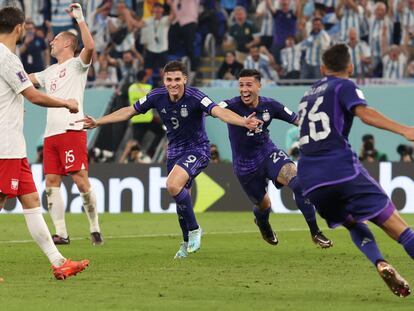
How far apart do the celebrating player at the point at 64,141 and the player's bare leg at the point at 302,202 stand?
2.61 m

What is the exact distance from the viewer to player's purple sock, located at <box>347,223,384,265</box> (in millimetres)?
9062

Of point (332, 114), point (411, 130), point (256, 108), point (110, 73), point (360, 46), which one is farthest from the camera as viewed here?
point (110, 73)

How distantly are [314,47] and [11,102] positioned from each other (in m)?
14.5

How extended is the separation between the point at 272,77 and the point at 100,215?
16.7 feet

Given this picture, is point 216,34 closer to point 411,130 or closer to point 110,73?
point 110,73

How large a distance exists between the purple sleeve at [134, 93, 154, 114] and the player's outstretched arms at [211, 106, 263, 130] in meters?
1.13

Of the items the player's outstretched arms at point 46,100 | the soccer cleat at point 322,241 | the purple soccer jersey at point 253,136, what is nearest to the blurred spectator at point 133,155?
the purple soccer jersey at point 253,136

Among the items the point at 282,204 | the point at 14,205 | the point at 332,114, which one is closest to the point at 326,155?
the point at 332,114

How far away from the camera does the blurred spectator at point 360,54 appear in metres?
23.8

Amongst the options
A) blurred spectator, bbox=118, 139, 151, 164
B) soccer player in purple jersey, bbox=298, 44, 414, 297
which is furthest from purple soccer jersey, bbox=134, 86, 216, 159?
blurred spectator, bbox=118, 139, 151, 164

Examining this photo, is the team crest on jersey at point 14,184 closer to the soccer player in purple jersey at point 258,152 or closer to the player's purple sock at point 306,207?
the soccer player in purple jersey at point 258,152

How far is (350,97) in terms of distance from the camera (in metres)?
8.91

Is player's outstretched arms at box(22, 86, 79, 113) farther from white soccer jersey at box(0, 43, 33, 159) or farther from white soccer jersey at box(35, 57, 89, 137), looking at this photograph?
white soccer jersey at box(35, 57, 89, 137)

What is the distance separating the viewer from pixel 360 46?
2383 centimetres
